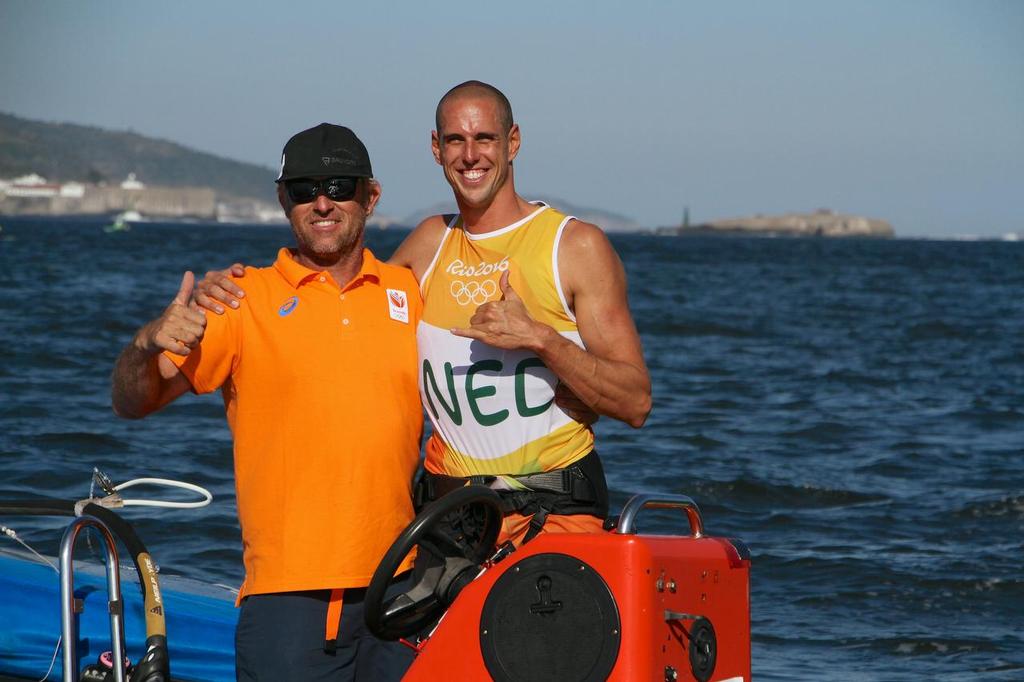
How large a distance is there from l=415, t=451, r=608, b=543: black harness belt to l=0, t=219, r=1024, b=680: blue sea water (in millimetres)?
3767

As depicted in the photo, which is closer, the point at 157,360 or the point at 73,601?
the point at 157,360

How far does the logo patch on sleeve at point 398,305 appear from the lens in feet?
12.2

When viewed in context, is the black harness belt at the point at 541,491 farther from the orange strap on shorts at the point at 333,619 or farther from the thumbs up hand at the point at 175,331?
the thumbs up hand at the point at 175,331

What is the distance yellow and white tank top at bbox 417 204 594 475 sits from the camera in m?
3.71

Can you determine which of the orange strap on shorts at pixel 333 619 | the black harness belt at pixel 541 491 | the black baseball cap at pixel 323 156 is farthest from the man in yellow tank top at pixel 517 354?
the orange strap on shorts at pixel 333 619

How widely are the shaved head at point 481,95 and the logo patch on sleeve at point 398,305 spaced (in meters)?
0.47

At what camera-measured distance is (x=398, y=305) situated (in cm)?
374

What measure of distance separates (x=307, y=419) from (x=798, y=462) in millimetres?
10594

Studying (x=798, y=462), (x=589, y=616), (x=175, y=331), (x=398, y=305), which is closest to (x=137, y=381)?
(x=175, y=331)

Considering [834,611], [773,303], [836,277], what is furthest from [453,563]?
[836,277]

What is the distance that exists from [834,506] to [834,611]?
3107 mm

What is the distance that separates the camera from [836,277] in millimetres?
57969

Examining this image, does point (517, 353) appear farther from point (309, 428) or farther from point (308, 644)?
point (308, 644)

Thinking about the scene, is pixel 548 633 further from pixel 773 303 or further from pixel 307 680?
pixel 773 303
